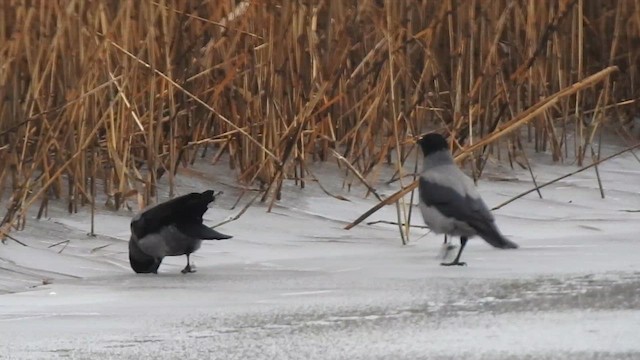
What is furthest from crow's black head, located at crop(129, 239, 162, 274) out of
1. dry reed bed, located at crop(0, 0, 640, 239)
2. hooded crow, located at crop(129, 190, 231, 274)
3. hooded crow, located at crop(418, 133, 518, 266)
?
hooded crow, located at crop(418, 133, 518, 266)

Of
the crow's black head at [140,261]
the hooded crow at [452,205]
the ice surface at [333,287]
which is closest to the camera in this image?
the ice surface at [333,287]

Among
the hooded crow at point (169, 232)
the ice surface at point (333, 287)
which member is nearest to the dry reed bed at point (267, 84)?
the ice surface at point (333, 287)

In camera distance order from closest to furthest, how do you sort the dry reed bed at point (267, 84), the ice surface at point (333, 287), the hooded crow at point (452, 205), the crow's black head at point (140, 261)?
the ice surface at point (333, 287) → the crow's black head at point (140, 261) → the hooded crow at point (452, 205) → the dry reed bed at point (267, 84)

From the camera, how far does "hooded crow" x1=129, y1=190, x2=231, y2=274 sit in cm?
452

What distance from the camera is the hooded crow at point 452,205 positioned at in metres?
4.68

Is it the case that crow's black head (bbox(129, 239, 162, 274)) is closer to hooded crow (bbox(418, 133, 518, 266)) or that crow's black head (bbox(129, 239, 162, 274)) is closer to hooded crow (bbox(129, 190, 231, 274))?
hooded crow (bbox(129, 190, 231, 274))

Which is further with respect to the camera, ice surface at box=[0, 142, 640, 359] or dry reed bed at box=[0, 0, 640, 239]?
dry reed bed at box=[0, 0, 640, 239]

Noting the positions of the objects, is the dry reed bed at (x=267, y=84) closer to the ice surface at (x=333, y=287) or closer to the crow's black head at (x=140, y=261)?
the ice surface at (x=333, y=287)

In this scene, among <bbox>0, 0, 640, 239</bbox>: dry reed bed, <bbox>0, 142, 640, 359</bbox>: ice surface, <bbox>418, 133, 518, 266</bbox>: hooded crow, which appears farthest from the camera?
<bbox>0, 0, 640, 239</bbox>: dry reed bed

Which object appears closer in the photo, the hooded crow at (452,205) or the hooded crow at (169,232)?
the hooded crow at (169,232)

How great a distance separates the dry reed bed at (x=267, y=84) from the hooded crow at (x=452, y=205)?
17cm

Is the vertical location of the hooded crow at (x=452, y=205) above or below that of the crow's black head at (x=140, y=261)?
above

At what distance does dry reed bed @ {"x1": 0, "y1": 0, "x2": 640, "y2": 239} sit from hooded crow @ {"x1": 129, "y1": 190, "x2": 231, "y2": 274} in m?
0.44

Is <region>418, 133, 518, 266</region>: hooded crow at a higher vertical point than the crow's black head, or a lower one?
higher
